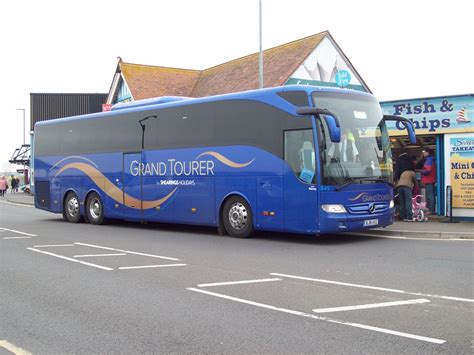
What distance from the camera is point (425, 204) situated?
609 inches

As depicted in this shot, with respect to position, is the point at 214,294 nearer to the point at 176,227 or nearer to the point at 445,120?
the point at 176,227

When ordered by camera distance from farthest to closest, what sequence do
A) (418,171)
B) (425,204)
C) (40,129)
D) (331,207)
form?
1. (40,129)
2. (418,171)
3. (425,204)
4. (331,207)

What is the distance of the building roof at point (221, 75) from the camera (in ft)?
87.3

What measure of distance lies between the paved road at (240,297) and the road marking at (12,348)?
0.10 feet

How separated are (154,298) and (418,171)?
12.1 m

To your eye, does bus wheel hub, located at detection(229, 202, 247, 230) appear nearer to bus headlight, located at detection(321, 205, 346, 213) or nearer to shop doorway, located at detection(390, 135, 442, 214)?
bus headlight, located at detection(321, 205, 346, 213)

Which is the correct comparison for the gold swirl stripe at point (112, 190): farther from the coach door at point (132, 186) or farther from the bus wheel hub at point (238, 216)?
the bus wheel hub at point (238, 216)

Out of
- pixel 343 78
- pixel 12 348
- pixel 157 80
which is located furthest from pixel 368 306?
pixel 157 80

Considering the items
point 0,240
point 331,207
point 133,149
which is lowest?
point 0,240

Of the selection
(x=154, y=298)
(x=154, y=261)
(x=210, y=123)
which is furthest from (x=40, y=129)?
(x=154, y=298)

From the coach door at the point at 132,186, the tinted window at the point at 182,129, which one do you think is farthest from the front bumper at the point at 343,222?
A: the coach door at the point at 132,186

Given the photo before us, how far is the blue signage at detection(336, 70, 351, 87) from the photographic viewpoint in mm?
27203

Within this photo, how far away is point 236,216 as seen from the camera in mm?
12930

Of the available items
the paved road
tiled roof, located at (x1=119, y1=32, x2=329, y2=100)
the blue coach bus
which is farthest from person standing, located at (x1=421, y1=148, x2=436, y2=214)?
tiled roof, located at (x1=119, y1=32, x2=329, y2=100)
